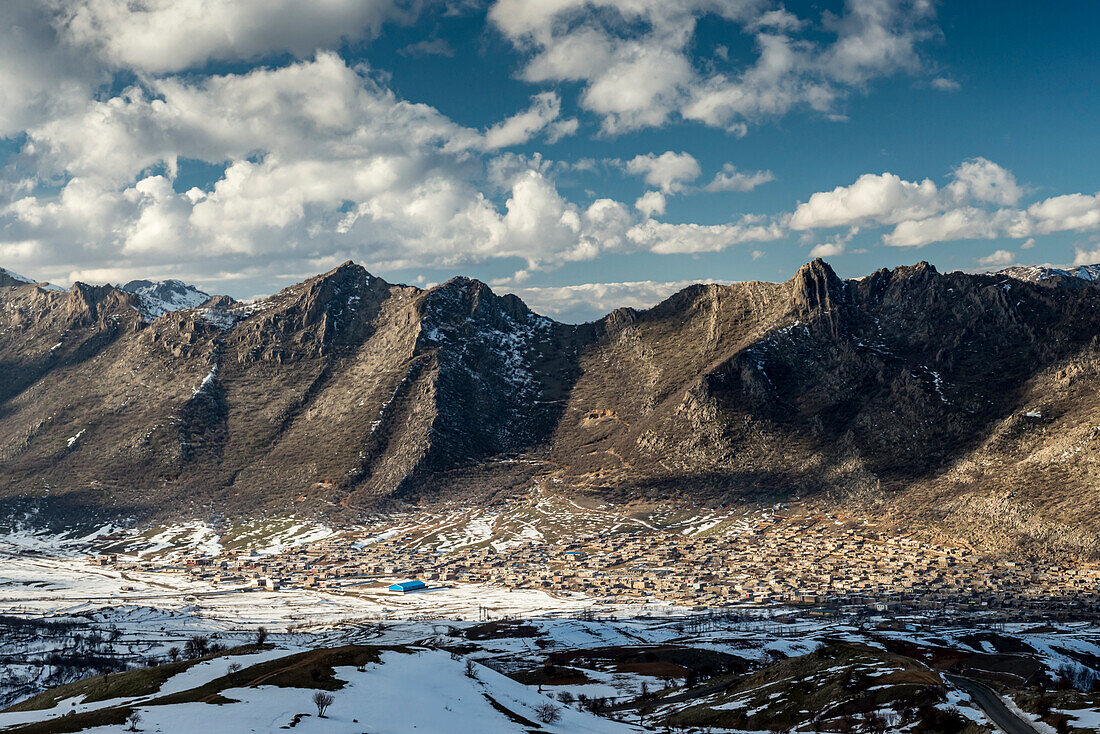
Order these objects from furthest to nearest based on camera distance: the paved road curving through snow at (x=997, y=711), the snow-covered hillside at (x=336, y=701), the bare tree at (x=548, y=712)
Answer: the bare tree at (x=548, y=712)
the paved road curving through snow at (x=997, y=711)
the snow-covered hillside at (x=336, y=701)

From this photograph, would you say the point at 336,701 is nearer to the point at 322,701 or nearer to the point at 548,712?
the point at 322,701

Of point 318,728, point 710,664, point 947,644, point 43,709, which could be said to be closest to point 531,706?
point 318,728

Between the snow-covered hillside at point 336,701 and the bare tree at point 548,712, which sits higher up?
the snow-covered hillside at point 336,701

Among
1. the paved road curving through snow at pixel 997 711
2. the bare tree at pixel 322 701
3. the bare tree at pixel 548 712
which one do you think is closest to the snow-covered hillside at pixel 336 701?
the bare tree at pixel 548 712

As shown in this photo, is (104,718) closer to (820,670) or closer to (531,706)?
(531,706)

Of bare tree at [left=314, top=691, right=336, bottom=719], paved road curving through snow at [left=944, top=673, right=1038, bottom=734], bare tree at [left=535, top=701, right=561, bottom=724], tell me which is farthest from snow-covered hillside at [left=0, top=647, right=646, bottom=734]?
paved road curving through snow at [left=944, top=673, right=1038, bottom=734]

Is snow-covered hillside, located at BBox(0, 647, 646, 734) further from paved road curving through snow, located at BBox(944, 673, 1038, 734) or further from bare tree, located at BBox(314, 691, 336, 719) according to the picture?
paved road curving through snow, located at BBox(944, 673, 1038, 734)

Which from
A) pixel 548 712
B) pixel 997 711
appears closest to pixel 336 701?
pixel 548 712

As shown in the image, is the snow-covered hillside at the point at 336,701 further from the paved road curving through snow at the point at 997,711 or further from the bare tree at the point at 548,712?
the paved road curving through snow at the point at 997,711
